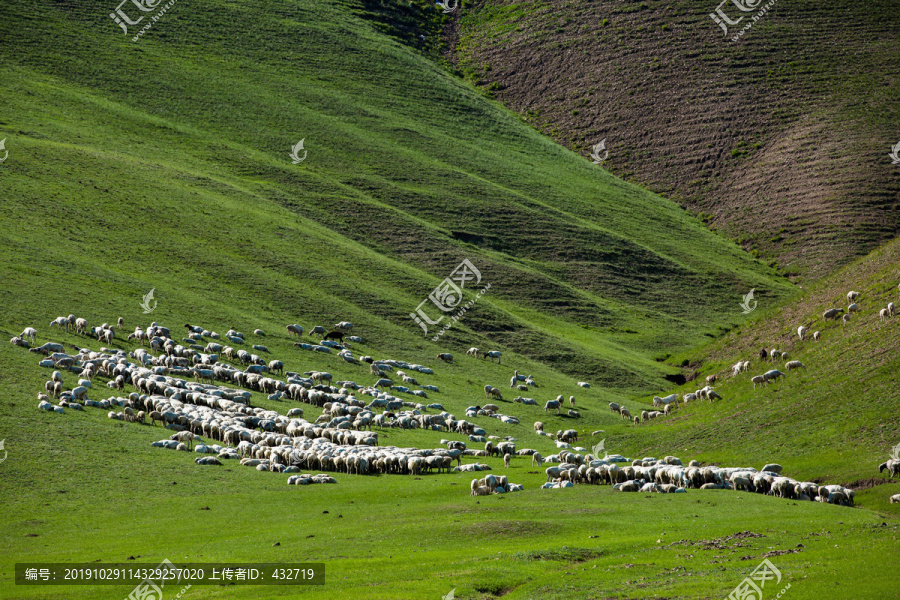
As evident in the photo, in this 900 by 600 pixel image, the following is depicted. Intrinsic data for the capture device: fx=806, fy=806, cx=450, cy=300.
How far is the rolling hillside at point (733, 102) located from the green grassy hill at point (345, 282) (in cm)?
825

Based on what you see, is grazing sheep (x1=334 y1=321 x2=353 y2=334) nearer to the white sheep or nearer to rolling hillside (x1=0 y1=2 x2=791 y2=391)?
rolling hillside (x1=0 y1=2 x2=791 y2=391)

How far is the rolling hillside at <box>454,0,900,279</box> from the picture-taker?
106 meters

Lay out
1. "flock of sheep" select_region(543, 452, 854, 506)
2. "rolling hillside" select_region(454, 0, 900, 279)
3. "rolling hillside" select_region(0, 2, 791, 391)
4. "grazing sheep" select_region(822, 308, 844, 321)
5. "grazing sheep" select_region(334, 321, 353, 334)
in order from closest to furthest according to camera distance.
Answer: "flock of sheep" select_region(543, 452, 854, 506), "grazing sheep" select_region(822, 308, 844, 321), "grazing sheep" select_region(334, 321, 353, 334), "rolling hillside" select_region(0, 2, 791, 391), "rolling hillside" select_region(454, 0, 900, 279)

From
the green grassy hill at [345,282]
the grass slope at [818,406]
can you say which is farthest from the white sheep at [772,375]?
the green grassy hill at [345,282]

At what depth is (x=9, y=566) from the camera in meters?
23.6

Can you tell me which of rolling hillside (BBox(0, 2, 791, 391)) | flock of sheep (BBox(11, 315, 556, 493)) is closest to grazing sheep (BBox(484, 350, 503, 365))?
rolling hillside (BBox(0, 2, 791, 391))

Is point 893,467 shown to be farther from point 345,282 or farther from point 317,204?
point 317,204

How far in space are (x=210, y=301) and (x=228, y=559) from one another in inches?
1601

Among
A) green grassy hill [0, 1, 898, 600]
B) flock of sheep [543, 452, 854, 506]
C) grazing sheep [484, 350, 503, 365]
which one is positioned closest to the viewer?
green grassy hill [0, 1, 898, 600]

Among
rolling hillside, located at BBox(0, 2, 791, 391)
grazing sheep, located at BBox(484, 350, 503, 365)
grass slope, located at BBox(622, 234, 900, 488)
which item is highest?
rolling hillside, located at BBox(0, 2, 791, 391)

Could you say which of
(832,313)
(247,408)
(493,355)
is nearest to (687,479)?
(247,408)

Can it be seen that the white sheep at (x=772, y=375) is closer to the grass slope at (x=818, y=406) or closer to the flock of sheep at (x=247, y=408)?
the grass slope at (x=818, y=406)

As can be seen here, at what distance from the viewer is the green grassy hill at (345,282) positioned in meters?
24.4

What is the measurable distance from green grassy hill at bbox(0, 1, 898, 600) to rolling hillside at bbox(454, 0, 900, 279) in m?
8.25
